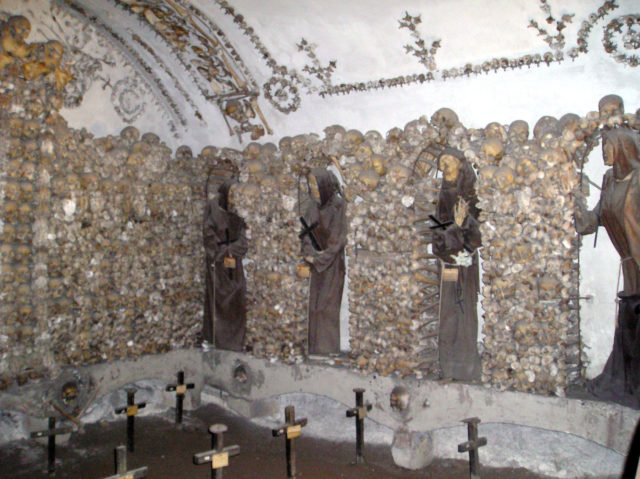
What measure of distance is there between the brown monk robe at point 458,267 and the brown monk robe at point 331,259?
1.23 meters

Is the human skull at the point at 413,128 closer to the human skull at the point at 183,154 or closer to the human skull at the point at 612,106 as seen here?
the human skull at the point at 612,106

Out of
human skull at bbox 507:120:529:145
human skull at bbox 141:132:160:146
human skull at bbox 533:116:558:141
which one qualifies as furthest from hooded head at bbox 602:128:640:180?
human skull at bbox 141:132:160:146

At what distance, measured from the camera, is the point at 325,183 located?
6246mm

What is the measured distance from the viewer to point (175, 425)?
6.55 meters

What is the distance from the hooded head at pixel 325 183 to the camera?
625 centimetres

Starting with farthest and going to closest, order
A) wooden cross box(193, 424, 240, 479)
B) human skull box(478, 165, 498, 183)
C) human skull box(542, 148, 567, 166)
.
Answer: human skull box(478, 165, 498, 183) → human skull box(542, 148, 567, 166) → wooden cross box(193, 424, 240, 479)

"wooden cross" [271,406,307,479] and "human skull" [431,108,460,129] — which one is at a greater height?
"human skull" [431,108,460,129]

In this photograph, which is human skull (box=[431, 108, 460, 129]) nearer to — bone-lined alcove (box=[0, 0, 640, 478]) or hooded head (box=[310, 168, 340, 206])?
bone-lined alcove (box=[0, 0, 640, 478])

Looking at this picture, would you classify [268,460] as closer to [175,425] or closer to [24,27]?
[175,425]

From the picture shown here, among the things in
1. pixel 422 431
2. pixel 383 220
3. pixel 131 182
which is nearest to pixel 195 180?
Result: pixel 131 182

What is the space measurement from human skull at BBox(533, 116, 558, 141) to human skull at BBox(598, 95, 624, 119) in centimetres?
40

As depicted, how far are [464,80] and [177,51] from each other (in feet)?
11.3

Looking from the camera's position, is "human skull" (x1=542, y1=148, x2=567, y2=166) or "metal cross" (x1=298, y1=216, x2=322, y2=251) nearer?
"human skull" (x1=542, y1=148, x2=567, y2=166)

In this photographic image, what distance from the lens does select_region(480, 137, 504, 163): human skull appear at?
4.99 meters
